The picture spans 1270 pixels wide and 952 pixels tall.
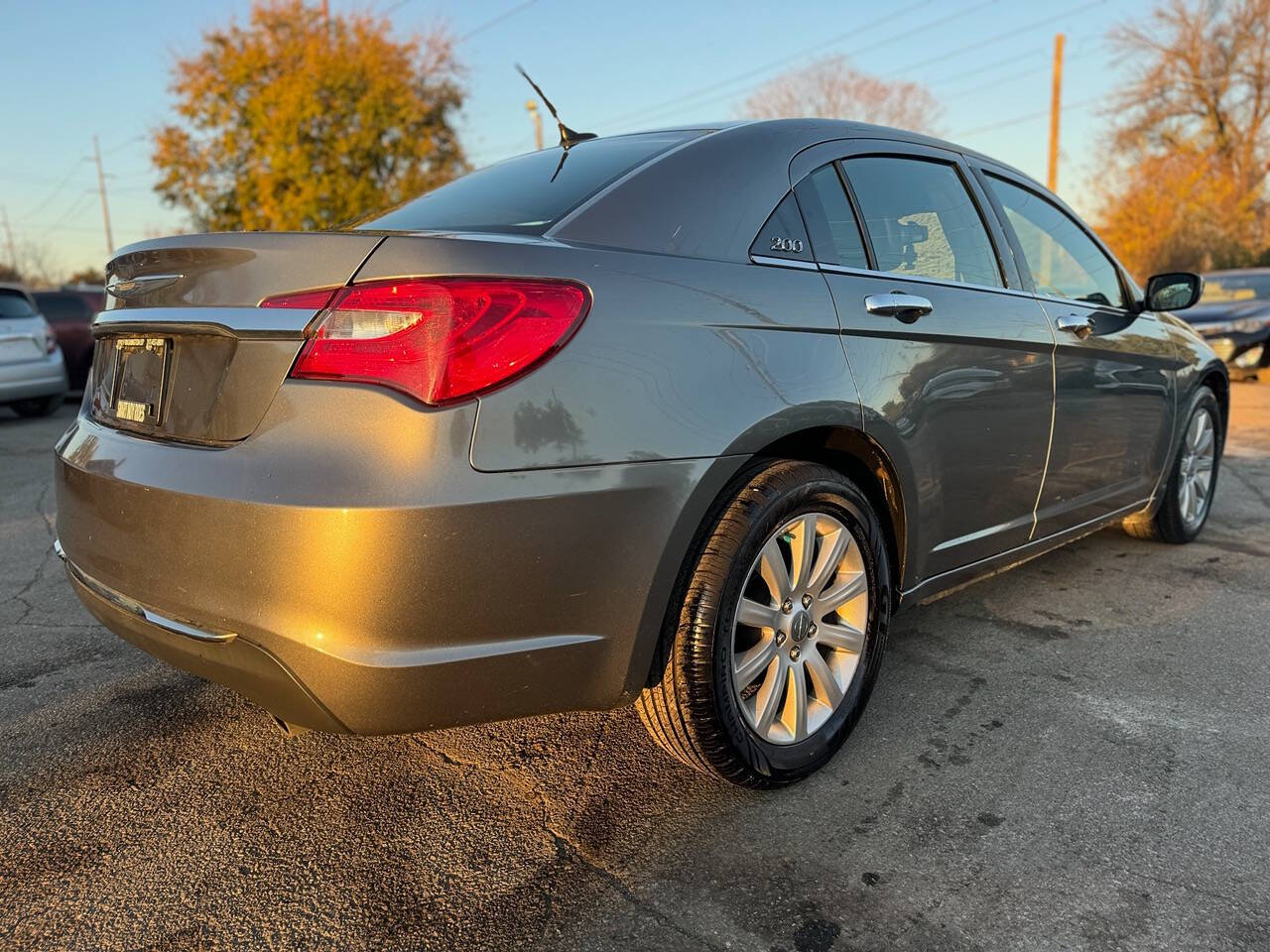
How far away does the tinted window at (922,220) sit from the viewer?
263cm

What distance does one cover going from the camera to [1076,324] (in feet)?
10.6

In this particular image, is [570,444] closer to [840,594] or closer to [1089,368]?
[840,594]

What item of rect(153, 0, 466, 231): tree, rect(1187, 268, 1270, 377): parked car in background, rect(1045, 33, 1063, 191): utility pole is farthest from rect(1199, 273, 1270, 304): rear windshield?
rect(153, 0, 466, 231): tree

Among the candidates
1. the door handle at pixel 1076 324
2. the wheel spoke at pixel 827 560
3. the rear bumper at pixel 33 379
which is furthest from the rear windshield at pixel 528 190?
the rear bumper at pixel 33 379

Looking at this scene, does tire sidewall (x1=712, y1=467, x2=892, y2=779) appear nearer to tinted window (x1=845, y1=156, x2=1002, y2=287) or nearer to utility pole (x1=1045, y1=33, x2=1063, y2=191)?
tinted window (x1=845, y1=156, x2=1002, y2=287)

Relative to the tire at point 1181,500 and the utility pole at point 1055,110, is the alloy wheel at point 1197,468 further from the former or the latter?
the utility pole at point 1055,110

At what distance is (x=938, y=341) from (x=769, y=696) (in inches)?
42.7

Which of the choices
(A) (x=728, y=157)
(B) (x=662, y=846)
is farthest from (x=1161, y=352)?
(B) (x=662, y=846)

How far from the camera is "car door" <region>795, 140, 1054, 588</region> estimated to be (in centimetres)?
241

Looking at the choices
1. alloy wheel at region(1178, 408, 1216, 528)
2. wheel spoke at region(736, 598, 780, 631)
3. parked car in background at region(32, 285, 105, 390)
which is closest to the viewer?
wheel spoke at region(736, 598, 780, 631)

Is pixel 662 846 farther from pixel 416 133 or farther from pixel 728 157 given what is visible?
pixel 416 133

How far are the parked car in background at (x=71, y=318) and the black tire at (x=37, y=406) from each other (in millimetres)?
1769

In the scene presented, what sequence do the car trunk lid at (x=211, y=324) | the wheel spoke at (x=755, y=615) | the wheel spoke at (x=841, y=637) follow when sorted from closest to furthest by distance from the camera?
the car trunk lid at (x=211, y=324), the wheel spoke at (x=755, y=615), the wheel spoke at (x=841, y=637)

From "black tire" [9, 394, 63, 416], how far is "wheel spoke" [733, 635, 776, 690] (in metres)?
10.4
